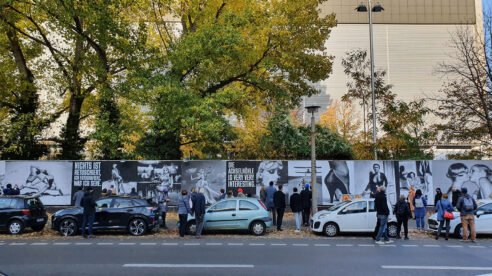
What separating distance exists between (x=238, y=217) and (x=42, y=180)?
12.4 m

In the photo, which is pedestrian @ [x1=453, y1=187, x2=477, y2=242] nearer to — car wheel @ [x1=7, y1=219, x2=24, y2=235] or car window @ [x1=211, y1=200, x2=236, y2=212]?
car window @ [x1=211, y1=200, x2=236, y2=212]

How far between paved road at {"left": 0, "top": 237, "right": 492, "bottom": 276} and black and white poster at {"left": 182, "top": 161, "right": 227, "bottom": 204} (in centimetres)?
746

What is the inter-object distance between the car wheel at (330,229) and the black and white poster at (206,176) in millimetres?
7829

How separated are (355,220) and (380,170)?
306 inches

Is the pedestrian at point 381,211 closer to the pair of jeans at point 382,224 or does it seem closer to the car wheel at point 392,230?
the pair of jeans at point 382,224

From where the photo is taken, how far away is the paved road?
29.0ft

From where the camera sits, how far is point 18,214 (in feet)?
49.2

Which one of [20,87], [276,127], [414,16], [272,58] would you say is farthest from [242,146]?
[414,16]

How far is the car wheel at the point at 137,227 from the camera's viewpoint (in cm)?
1473

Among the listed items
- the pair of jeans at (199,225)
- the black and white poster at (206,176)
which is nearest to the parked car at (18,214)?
the pair of jeans at (199,225)

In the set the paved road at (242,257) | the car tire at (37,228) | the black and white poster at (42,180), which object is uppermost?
the black and white poster at (42,180)

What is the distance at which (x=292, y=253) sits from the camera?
11172 millimetres

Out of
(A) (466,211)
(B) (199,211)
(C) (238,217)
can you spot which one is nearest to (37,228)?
(B) (199,211)

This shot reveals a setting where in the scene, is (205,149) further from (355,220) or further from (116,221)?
(355,220)
